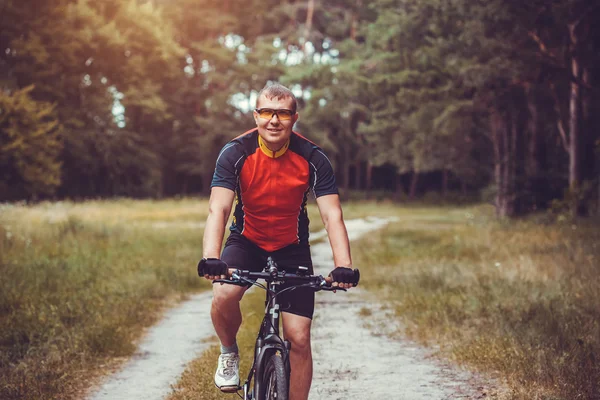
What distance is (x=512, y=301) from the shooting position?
29.4 ft

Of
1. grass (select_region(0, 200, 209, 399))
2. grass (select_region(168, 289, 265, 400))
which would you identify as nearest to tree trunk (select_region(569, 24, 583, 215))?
grass (select_region(0, 200, 209, 399))

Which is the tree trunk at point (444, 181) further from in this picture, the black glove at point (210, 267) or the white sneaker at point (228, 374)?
the black glove at point (210, 267)

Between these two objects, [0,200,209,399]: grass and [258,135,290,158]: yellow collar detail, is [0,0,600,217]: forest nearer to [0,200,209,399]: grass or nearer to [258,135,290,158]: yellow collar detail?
[0,200,209,399]: grass

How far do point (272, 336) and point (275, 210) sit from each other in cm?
73

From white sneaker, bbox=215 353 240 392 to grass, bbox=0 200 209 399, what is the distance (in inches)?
70.8

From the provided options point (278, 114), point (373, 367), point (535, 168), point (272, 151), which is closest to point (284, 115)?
point (278, 114)

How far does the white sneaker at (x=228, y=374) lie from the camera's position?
4449 millimetres

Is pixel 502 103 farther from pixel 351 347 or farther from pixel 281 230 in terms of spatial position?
pixel 281 230

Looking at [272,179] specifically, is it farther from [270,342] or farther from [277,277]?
[270,342]

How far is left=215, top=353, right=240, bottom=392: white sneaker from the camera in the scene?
4449mm

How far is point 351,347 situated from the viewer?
7543 millimetres

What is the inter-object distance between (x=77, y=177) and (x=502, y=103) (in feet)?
108

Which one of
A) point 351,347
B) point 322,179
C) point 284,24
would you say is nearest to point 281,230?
point 322,179

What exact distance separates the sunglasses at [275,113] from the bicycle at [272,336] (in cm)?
74
